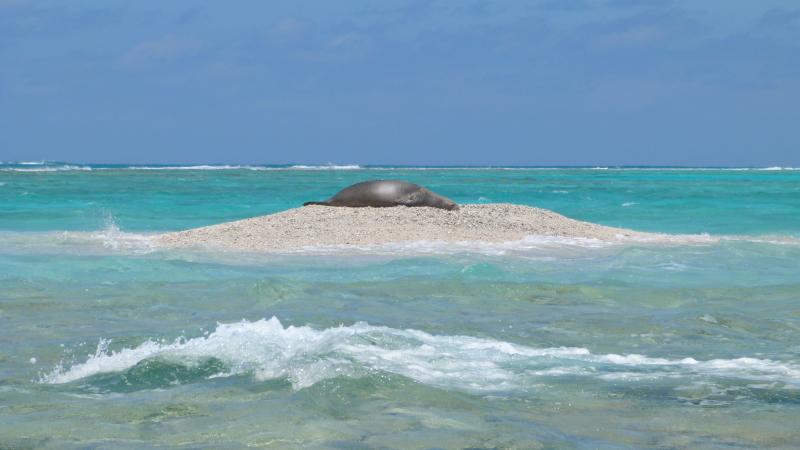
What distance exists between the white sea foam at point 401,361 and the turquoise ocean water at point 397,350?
0.02 metres

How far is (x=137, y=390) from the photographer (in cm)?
530

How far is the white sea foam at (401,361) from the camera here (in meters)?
5.57

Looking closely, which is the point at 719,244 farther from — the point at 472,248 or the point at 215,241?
the point at 215,241

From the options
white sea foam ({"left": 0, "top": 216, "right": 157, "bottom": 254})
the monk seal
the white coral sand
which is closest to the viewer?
white sea foam ({"left": 0, "top": 216, "right": 157, "bottom": 254})

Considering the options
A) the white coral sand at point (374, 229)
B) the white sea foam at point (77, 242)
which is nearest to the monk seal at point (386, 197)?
the white coral sand at point (374, 229)

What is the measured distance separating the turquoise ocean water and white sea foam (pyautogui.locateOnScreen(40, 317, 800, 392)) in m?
0.02

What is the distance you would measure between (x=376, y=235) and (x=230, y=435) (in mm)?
10463

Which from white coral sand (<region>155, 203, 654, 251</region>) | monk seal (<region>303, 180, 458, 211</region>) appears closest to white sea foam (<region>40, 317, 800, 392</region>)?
white coral sand (<region>155, 203, 654, 251</region>)

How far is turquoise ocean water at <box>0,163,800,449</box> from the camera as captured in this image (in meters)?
4.50

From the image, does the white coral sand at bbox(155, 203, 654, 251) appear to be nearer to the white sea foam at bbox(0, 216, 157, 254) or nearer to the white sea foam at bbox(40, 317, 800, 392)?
the white sea foam at bbox(0, 216, 157, 254)

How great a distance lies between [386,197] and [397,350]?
37.7ft

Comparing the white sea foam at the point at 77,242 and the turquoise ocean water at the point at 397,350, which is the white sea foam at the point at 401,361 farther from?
the white sea foam at the point at 77,242

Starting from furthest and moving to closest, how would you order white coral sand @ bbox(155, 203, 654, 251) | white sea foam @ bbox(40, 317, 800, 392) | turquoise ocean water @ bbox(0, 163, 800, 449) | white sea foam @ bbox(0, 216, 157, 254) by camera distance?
white coral sand @ bbox(155, 203, 654, 251)
white sea foam @ bbox(0, 216, 157, 254)
white sea foam @ bbox(40, 317, 800, 392)
turquoise ocean water @ bbox(0, 163, 800, 449)

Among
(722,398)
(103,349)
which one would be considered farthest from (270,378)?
(722,398)
